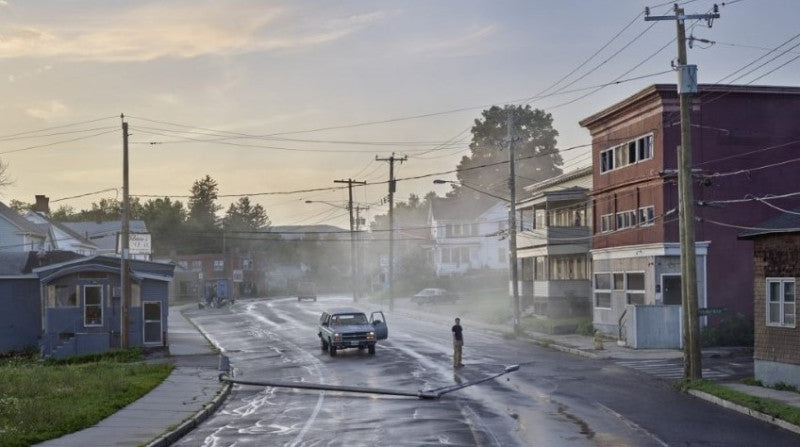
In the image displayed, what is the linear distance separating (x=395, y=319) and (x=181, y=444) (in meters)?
53.2

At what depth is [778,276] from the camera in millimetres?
29562

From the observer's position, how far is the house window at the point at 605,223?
54.8m

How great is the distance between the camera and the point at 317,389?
1190 inches

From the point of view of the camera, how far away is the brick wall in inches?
1119

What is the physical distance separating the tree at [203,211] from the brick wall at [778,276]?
421ft

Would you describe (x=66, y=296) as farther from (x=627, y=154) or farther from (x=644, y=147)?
(x=644, y=147)

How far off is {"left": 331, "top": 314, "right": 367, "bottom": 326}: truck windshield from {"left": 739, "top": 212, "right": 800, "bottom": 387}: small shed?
742 inches

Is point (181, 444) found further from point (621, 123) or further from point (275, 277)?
point (275, 277)

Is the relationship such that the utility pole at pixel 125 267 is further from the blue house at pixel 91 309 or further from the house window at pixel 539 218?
the house window at pixel 539 218

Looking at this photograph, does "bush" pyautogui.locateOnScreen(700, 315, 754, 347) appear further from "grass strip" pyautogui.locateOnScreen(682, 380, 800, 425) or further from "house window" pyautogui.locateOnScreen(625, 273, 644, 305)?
"grass strip" pyautogui.locateOnScreen(682, 380, 800, 425)

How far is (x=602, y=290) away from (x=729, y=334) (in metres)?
10.8

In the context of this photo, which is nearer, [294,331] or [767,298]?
[767,298]

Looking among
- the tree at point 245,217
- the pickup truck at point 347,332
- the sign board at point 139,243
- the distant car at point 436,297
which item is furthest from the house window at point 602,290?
the tree at point 245,217

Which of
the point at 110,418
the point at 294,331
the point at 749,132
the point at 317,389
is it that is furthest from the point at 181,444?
the point at 294,331
